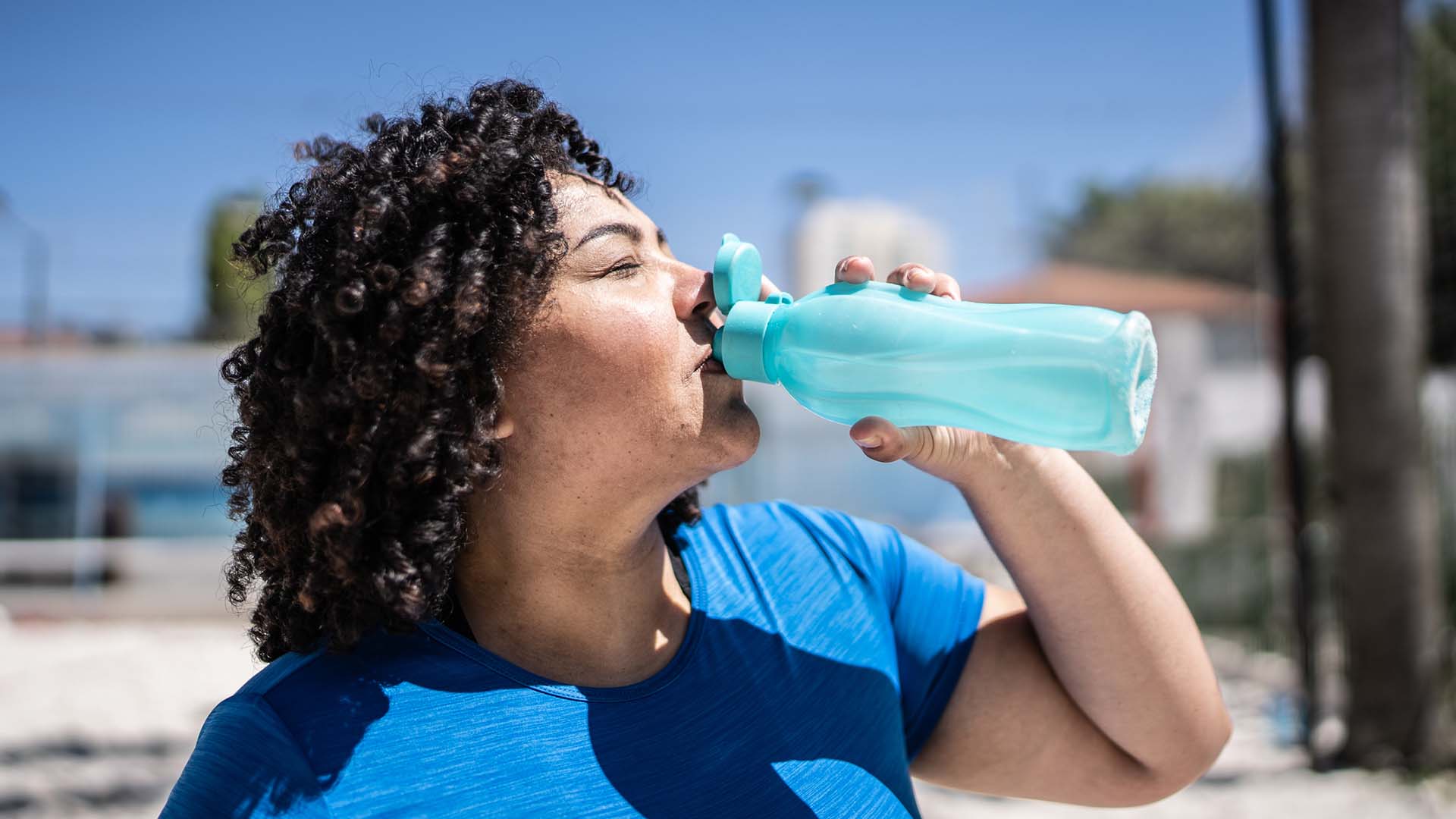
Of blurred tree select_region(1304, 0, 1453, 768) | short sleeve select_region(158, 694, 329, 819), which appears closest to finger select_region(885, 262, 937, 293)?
short sleeve select_region(158, 694, 329, 819)

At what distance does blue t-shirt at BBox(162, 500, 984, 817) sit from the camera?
134cm

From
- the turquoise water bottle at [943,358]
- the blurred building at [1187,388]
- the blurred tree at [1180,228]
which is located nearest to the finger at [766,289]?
the turquoise water bottle at [943,358]

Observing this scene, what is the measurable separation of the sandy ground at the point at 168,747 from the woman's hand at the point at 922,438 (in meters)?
3.72

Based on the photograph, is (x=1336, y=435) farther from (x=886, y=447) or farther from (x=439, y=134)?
(x=439, y=134)

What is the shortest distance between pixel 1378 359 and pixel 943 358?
4262 mm

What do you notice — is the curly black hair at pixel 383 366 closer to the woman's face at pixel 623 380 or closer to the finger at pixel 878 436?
the woman's face at pixel 623 380

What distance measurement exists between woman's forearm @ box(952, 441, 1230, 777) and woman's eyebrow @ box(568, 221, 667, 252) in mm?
599

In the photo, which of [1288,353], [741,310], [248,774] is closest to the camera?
[248,774]

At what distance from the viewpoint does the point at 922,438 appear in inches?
63.4

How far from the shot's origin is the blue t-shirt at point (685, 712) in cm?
134

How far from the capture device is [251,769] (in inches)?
51.4

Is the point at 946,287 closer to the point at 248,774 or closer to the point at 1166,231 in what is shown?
the point at 248,774

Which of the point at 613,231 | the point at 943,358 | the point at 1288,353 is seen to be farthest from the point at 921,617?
the point at 1288,353

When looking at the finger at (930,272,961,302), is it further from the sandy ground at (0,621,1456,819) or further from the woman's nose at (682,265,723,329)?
the sandy ground at (0,621,1456,819)
